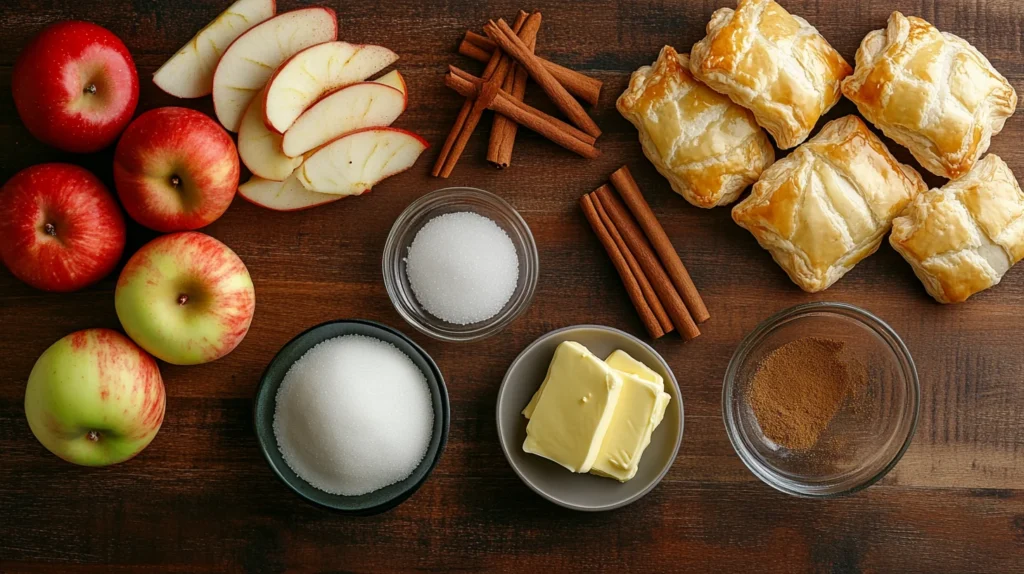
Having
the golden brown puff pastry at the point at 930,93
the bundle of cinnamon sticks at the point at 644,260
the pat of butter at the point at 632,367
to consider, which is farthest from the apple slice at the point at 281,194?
the golden brown puff pastry at the point at 930,93

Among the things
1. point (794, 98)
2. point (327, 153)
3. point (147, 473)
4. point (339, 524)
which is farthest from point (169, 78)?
point (794, 98)

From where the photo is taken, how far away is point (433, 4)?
1.71 meters

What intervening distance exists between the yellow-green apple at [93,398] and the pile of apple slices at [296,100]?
0.43m

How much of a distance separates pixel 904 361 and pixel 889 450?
204 millimetres

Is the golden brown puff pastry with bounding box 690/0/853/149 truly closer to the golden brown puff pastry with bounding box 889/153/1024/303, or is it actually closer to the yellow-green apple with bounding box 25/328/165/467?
the golden brown puff pastry with bounding box 889/153/1024/303

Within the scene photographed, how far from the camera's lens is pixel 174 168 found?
155 cm

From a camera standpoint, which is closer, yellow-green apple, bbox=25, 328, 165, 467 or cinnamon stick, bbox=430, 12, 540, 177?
yellow-green apple, bbox=25, 328, 165, 467

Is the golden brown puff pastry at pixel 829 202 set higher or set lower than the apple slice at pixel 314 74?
lower

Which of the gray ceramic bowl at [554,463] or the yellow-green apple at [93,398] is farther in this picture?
the gray ceramic bowl at [554,463]

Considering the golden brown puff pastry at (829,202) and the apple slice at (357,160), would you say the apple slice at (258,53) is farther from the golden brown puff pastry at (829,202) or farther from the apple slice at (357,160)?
the golden brown puff pastry at (829,202)

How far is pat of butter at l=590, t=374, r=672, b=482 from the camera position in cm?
156

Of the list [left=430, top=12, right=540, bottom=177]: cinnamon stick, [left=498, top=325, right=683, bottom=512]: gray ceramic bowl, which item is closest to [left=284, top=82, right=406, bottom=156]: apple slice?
[left=430, top=12, right=540, bottom=177]: cinnamon stick

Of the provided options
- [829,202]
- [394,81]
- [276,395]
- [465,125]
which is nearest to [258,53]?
[394,81]

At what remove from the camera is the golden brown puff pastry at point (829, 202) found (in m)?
1.62
